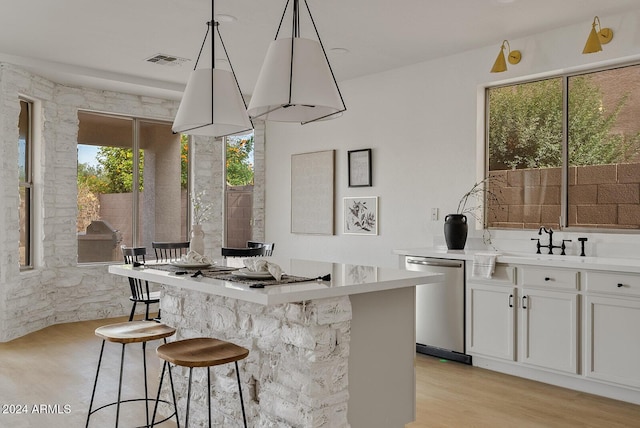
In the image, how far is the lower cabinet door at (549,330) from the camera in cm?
381

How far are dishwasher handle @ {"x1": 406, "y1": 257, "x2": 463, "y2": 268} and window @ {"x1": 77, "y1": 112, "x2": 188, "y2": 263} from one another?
3295 millimetres

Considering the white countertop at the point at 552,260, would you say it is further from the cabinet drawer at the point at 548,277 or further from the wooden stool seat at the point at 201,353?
the wooden stool seat at the point at 201,353

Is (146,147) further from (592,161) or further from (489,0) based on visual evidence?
(592,161)

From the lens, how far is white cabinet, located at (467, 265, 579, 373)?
3.83 metres

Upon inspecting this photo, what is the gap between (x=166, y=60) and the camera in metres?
5.35

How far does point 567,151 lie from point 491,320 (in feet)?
5.16

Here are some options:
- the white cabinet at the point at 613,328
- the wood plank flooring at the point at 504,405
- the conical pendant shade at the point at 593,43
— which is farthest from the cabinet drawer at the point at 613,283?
the conical pendant shade at the point at 593,43

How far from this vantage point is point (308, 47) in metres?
2.61

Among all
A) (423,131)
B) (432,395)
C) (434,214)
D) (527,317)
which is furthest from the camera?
(423,131)

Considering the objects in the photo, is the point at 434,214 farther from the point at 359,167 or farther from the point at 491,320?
the point at 491,320

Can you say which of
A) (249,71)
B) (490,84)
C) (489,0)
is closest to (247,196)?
(249,71)

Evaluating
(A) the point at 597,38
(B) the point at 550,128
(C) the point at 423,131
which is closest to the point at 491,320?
(B) the point at 550,128

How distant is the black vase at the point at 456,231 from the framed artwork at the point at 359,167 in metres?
1.25

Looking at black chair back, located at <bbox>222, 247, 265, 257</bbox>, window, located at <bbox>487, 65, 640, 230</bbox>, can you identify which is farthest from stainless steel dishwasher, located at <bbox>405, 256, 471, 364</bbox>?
black chair back, located at <bbox>222, 247, 265, 257</bbox>
